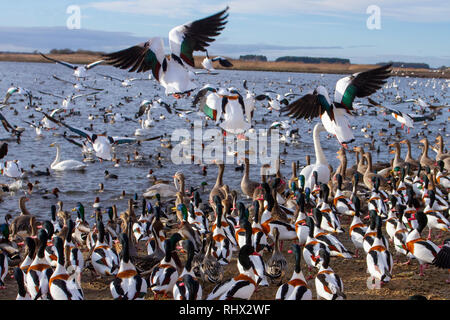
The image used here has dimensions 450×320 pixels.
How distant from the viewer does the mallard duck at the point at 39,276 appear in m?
7.43

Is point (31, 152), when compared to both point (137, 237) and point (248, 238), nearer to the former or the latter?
point (137, 237)

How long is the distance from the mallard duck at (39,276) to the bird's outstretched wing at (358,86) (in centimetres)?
608

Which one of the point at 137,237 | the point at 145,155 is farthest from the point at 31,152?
the point at 137,237

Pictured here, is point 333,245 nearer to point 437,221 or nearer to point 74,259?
point 437,221

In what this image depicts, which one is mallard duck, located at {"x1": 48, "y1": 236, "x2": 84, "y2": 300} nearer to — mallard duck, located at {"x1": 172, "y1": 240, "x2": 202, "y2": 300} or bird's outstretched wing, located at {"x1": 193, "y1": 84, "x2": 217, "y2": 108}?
mallard duck, located at {"x1": 172, "y1": 240, "x2": 202, "y2": 300}

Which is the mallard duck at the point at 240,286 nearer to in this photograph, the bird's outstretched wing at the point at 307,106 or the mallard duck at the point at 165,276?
the mallard duck at the point at 165,276

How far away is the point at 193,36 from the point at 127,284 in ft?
13.1

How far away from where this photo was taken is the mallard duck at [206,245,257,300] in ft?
22.8

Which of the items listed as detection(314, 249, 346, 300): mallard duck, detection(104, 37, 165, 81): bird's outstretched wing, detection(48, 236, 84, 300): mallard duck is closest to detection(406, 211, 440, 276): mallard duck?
detection(314, 249, 346, 300): mallard duck

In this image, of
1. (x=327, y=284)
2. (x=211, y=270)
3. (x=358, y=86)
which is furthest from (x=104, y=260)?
(x=358, y=86)

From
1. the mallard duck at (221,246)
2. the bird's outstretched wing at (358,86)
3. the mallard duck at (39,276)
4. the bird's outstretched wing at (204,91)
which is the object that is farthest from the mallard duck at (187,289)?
the bird's outstretched wing at (204,91)

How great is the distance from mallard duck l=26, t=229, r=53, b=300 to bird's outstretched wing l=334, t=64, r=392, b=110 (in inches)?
239

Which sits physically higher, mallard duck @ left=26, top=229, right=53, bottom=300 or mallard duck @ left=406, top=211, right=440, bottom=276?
mallard duck @ left=406, top=211, right=440, bottom=276
